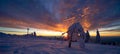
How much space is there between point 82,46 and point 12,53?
11055 millimetres

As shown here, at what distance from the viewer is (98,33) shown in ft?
198

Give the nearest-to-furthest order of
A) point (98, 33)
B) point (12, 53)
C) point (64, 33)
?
1. point (12, 53)
2. point (64, 33)
3. point (98, 33)

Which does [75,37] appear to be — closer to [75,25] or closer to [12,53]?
[75,25]

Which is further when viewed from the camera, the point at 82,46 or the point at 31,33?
the point at 31,33

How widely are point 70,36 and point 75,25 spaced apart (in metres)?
1.95

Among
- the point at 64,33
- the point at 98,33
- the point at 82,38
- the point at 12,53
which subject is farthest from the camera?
the point at 98,33

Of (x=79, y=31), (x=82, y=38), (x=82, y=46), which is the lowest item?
(x=82, y=46)

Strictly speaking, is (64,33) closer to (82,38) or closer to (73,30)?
(73,30)

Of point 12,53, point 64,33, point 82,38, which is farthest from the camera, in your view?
point 64,33

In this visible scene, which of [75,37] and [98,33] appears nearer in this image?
[75,37]

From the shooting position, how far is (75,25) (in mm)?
18531

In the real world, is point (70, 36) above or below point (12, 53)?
above

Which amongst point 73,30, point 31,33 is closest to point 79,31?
point 73,30

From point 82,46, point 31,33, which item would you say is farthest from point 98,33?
point 31,33
